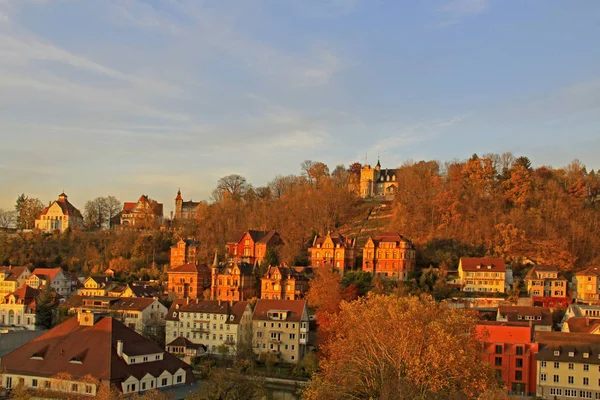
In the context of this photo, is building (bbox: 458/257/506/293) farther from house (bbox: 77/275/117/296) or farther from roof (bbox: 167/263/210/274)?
house (bbox: 77/275/117/296)

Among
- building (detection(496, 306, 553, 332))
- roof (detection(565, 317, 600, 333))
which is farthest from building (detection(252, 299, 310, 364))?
roof (detection(565, 317, 600, 333))

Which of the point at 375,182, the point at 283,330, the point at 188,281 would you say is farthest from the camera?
the point at 375,182

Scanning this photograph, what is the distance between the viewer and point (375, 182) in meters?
100

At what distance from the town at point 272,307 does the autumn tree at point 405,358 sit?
0.51 feet

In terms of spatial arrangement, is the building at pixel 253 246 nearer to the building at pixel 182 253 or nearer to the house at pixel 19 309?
→ the building at pixel 182 253

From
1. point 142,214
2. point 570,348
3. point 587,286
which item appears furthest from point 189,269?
point 570,348

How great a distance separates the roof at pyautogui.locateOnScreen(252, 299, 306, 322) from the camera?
5009 cm

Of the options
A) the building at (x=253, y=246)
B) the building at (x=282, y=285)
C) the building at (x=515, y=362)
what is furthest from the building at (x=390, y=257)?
the building at (x=515, y=362)

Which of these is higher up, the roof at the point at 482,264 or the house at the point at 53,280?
the roof at the point at 482,264

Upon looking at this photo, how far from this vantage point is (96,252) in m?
79.8

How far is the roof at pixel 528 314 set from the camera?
47.2m

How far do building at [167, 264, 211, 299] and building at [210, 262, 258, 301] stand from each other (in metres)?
2.24

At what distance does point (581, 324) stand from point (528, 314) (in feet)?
13.7

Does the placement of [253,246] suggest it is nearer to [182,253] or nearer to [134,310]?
[182,253]
